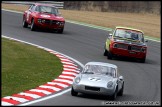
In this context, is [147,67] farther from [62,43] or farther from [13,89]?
[13,89]

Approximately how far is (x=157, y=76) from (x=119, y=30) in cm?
550

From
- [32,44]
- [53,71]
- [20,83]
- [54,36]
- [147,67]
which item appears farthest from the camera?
[54,36]

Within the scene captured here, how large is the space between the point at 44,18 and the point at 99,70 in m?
17.1

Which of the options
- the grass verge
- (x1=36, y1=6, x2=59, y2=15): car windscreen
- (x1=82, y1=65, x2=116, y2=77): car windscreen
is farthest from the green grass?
the grass verge

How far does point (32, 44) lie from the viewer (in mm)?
29844

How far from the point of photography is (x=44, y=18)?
3441 centimetres

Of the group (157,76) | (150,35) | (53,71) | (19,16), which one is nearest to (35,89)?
(53,71)

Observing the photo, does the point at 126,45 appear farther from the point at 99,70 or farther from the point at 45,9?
the point at 45,9

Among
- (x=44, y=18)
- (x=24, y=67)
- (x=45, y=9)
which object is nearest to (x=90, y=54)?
(x=24, y=67)

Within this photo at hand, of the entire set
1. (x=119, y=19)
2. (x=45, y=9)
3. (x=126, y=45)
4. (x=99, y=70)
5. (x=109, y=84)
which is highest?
(x=45, y=9)

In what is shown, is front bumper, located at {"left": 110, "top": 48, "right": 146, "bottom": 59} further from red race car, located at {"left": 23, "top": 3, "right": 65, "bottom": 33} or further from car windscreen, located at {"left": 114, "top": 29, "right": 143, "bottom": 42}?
red race car, located at {"left": 23, "top": 3, "right": 65, "bottom": 33}

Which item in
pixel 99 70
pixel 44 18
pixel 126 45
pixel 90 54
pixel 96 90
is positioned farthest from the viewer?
pixel 44 18

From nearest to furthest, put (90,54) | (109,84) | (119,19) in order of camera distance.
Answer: (109,84), (90,54), (119,19)

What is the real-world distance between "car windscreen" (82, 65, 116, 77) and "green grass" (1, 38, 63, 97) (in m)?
1.88
